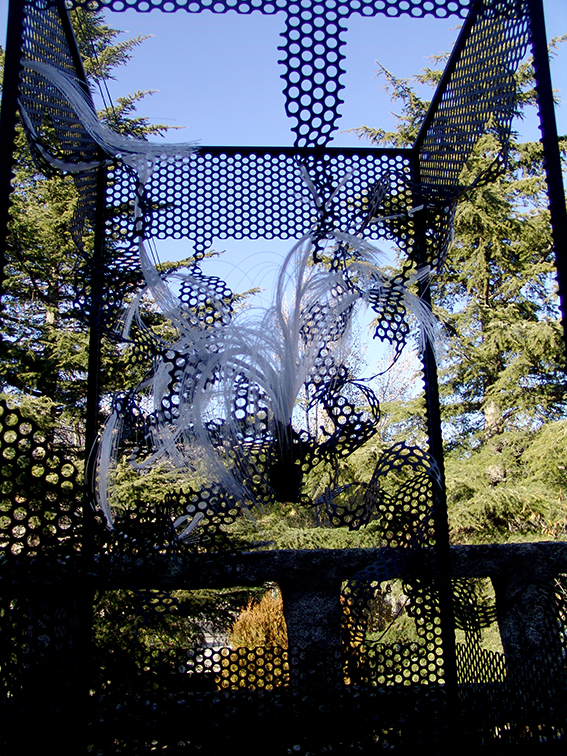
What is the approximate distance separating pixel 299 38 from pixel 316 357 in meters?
1.10

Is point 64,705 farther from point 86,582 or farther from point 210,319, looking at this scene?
point 210,319

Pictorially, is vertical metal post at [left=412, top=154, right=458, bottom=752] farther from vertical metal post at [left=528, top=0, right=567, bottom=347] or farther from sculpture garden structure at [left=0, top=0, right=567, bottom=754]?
vertical metal post at [left=528, top=0, right=567, bottom=347]

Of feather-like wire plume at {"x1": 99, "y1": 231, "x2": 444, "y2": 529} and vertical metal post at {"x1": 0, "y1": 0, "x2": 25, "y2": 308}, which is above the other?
vertical metal post at {"x1": 0, "y1": 0, "x2": 25, "y2": 308}

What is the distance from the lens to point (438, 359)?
2.19 metres

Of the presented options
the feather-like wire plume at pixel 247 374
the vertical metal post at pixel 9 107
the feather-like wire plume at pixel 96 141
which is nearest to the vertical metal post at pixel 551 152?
the feather-like wire plume at pixel 247 374

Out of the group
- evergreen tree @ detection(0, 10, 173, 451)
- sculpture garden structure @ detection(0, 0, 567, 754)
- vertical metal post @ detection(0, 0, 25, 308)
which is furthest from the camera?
evergreen tree @ detection(0, 10, 173, 451)

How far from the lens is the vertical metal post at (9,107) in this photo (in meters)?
1.52

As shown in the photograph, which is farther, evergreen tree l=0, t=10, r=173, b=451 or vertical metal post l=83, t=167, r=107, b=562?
evergreen tree l=0, t=10, r=173, b=451

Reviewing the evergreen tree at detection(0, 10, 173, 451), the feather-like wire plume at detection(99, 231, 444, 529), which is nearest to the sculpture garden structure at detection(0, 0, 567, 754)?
the feather-like wire plume at detection(99, 231, 444, 529)

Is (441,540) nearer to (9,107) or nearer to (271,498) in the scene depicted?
(271,498)

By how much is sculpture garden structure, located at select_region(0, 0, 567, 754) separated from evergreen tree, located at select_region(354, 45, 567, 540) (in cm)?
414

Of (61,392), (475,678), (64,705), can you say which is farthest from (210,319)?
(61,392)

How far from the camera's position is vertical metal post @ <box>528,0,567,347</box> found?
1558 millimetres

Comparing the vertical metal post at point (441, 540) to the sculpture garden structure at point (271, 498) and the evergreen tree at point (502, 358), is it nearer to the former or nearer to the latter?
the sculpture garden structure at point (271, 498)
